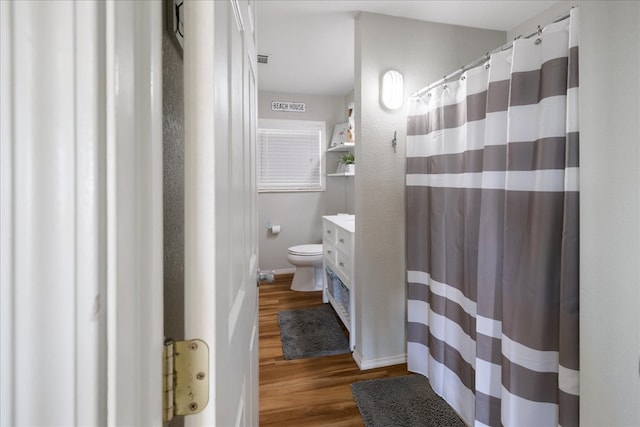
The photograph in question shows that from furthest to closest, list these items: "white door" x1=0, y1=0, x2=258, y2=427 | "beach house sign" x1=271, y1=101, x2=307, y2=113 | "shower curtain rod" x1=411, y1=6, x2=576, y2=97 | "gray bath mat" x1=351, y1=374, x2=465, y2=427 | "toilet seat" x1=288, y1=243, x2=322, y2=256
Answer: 1. "beach house sign" x1=271, y1=101, x2=307, y2=113
2. "toilet seat" x1=288, y1=243, x2=322, y2=256
3. "gray bath mat" x1=351, y1=374, x2=465, y2=427
4. "shower curtain rod" x1=411, y1=6, x2=576, y2=97
5. "white door" x1=0, y1=0, x2=258, y2=427

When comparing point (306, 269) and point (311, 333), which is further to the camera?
point (306, 269)

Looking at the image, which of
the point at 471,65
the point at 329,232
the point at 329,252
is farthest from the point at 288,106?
the point at 471,65

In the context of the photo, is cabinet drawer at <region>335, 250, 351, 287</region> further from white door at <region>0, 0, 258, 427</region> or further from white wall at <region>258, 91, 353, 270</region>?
white door at <region>0, 0, 258, 427</region>

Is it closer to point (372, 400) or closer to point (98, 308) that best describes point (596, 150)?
point (98, 308)

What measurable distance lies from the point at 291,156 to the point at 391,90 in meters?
2.12

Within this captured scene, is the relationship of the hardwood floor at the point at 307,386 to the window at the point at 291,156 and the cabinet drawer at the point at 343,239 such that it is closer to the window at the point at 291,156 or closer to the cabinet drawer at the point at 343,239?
the cabinet drawer at the point at 343,239

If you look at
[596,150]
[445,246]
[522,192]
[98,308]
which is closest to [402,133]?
[445,246]

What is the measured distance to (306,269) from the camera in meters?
3.36

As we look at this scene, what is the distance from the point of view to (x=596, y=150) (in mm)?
813

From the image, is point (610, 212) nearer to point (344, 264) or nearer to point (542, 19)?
point (344, 264)

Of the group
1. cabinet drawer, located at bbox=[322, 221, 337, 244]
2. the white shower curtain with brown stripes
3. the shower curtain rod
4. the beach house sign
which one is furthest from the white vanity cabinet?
the beach house sign

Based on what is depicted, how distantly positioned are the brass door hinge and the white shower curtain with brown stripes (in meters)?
1.20

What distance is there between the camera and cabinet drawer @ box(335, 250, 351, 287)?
7.27 feet

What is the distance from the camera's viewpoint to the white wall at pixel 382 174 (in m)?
1.94
